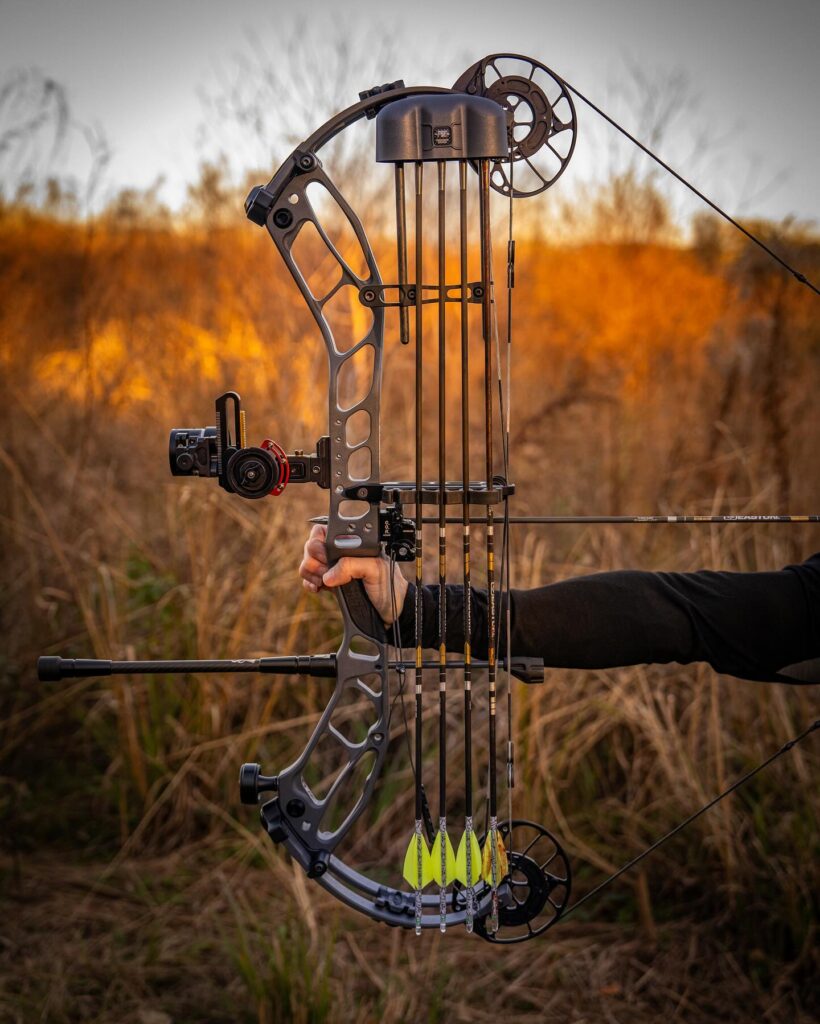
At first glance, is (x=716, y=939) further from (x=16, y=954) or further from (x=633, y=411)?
(x=633, y=411)

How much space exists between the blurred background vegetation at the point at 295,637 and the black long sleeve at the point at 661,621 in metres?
1.16

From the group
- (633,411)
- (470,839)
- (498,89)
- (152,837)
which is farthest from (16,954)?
(633,411)

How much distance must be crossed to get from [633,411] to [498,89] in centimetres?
366

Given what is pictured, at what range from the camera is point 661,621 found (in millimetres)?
1925

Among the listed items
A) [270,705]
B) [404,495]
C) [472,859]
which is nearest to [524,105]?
[404,495]

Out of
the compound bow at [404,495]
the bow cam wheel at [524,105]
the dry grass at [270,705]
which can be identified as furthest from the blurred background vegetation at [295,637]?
the bow cam wheel at [524,105]

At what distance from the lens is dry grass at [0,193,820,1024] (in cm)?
Answer: 289

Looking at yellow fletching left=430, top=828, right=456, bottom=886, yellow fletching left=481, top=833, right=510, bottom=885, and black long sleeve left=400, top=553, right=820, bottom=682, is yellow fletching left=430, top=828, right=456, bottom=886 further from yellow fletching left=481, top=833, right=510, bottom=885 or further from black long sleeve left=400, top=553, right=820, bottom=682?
black long sleeve left=400, top=553, right=820, bottom=682

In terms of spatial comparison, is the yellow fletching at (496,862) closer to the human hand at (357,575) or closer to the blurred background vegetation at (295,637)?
the human hand at (357,575)

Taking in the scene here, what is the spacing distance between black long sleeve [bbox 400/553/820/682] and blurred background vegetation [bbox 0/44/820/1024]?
116cm

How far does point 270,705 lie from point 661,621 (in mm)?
1850

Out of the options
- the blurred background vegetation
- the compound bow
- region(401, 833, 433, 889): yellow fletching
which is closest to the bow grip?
the compound bow

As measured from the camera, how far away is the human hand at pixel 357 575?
1.81 metres

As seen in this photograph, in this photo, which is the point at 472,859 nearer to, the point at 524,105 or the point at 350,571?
the point at 350,571
